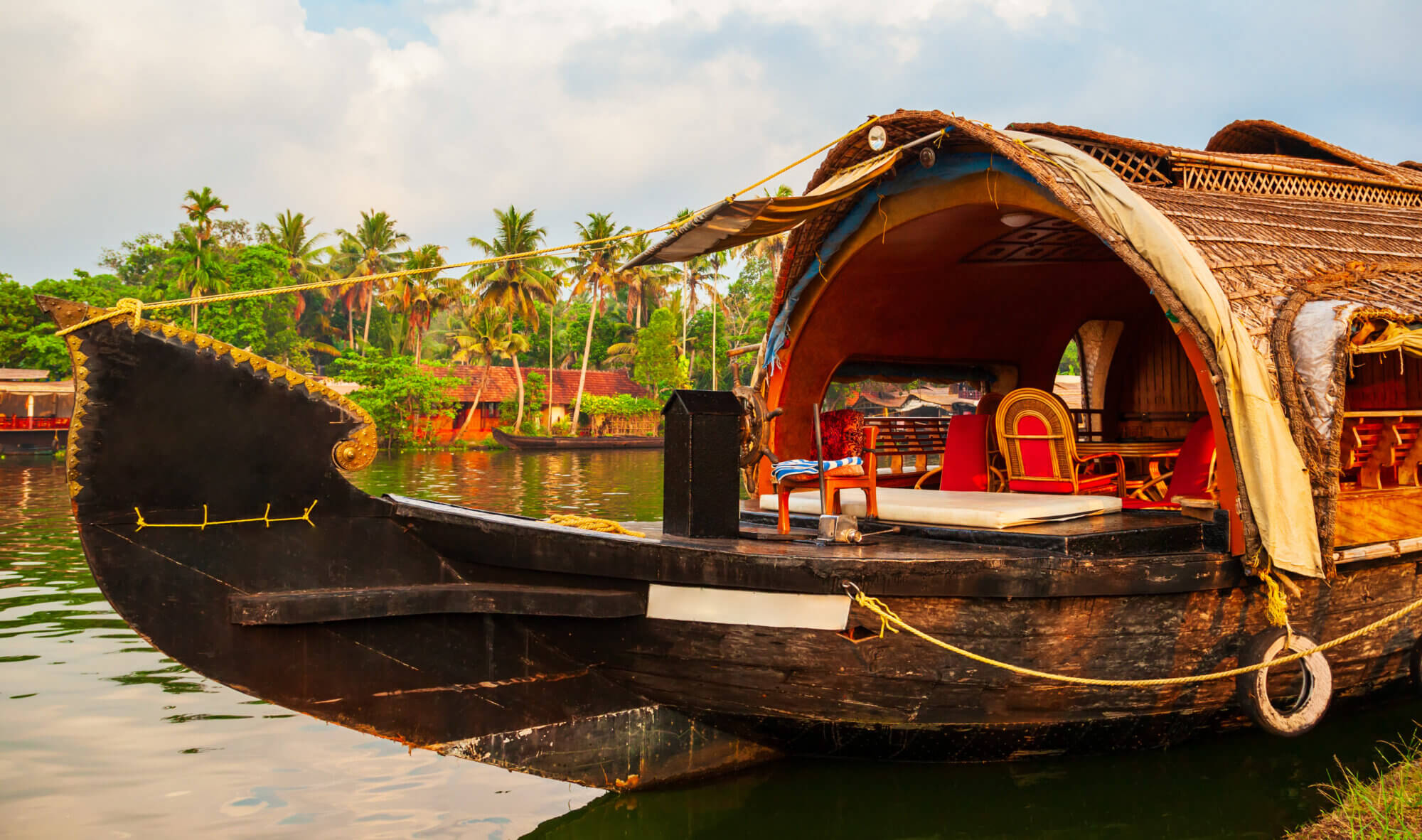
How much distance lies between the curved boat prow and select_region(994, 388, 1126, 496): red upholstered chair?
2.80 meters

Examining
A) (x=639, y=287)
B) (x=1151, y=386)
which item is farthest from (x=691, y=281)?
(x=1151, y=386)

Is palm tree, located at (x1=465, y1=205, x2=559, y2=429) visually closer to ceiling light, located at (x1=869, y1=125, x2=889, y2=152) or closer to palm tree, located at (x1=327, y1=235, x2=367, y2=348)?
palm tree, located at (x1=327, y1=235, x2=367, y2=348)

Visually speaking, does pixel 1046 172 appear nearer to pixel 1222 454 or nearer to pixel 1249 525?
pixel 1222 454

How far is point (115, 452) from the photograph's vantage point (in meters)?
3.29

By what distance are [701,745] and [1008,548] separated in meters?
1.47

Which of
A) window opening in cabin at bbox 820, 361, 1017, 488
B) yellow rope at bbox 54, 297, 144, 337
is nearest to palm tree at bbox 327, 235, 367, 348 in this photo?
window opening in cabin at bbox 820, 361, 1017, 488

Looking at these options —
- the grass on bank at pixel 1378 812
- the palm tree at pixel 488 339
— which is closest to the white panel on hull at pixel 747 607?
the grass on bank at pixel 1378 812

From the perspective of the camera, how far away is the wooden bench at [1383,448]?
4.88 metres

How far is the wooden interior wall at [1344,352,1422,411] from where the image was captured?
5887 millimetres

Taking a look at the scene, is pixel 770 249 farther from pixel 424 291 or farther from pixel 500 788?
pixel 500 788

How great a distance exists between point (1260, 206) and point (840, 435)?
2647mm

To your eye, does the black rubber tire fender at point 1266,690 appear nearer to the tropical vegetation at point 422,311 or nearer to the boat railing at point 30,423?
the tropical vegetation at point 422,311

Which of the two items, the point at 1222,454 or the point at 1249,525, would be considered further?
the point at 1222,454

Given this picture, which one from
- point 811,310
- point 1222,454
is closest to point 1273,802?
point 1222,454
